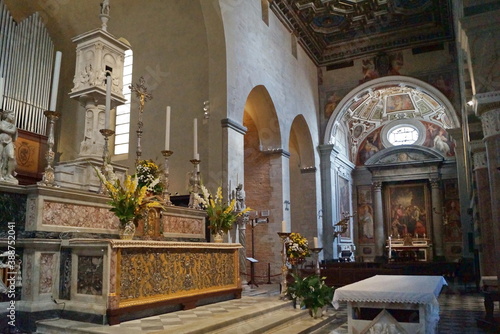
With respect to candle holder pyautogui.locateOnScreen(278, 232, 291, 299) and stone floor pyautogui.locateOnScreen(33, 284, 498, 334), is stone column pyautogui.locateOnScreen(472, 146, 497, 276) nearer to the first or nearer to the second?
stone floor pyautogui.locateOnScreen(33, 284, 498, 334)

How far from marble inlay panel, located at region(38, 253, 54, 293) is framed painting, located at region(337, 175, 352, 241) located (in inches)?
597

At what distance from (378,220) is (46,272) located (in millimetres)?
19214

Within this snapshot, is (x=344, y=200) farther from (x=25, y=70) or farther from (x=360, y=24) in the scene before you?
(x=25, y=70)

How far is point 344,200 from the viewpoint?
68.2ft

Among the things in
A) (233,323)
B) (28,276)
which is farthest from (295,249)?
(28,276)

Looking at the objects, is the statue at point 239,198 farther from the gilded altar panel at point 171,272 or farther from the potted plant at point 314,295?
the potted plant at point 314,295

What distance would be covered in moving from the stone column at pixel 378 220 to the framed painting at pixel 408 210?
43 cm

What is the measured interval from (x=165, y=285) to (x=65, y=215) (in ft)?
4.96

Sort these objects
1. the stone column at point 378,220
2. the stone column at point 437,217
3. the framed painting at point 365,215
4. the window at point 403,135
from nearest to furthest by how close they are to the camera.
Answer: the stone column at point 437,217 < the stone column at point 378,220 < the framed painting at point 365,215 < the window at point 403,135

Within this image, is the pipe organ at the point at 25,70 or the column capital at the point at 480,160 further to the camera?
the pipe organ at the point at 25,70

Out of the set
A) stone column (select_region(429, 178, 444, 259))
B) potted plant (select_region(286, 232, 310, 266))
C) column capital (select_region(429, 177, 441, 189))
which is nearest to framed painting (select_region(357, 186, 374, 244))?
stone column (select_region(429, 178, 444, 259))

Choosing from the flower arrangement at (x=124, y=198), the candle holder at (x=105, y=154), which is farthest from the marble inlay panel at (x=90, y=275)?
the candle holder at (x=105, y=154)

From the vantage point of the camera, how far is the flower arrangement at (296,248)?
8.37 meters

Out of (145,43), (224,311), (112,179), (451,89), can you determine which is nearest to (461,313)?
(224,311)
